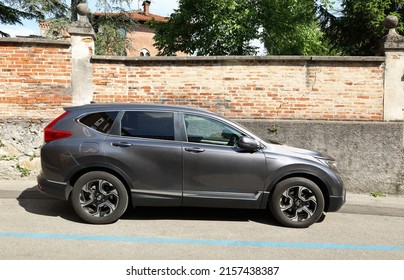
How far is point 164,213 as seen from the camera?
16.8 ft

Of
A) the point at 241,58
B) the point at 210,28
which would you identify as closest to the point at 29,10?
the point at 210,28

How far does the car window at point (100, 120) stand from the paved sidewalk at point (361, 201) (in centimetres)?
217

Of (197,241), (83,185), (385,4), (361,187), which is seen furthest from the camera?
(385,4)

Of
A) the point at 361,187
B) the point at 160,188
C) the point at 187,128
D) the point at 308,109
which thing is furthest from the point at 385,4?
the point at 160,188

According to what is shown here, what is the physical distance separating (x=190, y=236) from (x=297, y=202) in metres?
1.55

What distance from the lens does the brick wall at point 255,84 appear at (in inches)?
277

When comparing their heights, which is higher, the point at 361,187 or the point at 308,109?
the point at 308,109

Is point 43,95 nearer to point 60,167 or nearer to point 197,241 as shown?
point 60,167

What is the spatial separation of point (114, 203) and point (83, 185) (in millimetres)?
479

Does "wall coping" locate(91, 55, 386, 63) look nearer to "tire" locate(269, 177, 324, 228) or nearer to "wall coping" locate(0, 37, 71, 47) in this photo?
"wall coping" locate(0, 37, 71, 47)

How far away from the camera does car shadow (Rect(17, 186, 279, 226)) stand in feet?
16.1

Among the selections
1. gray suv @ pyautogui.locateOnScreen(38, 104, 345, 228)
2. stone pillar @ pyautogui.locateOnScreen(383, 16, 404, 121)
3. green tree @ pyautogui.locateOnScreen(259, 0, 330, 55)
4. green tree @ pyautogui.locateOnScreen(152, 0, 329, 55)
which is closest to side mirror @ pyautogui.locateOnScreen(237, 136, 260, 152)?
gray suv @ pyautogui.locateOnScreen(38, 104, 345, 228)

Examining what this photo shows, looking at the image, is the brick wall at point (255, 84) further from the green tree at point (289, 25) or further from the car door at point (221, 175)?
Answer: the green tree at point (289, 25)

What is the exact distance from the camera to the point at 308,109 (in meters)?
7.12
